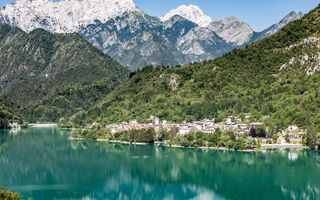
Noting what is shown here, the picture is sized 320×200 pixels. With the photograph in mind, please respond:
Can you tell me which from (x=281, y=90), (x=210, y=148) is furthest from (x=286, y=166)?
(x=281, y=90)

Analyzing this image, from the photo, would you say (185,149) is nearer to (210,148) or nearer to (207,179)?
(210,148)

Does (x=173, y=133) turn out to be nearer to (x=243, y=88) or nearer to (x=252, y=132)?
(x=252, y=132)

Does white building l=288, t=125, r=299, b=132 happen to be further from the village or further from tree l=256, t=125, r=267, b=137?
tree l=256, t=125, r=267, b=137

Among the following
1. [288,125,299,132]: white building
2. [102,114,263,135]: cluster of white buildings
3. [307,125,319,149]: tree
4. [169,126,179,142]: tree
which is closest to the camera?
[307,125,319,149]: tree

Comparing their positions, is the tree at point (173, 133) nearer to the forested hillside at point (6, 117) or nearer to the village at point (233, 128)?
the village at point (233, 128)

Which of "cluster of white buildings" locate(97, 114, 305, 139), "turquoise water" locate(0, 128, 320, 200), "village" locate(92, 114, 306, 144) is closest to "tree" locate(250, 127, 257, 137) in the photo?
"village" locate(92, 114, 306, 144)

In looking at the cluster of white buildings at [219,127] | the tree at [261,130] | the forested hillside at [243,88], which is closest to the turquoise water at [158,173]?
the tree at [261,130]
